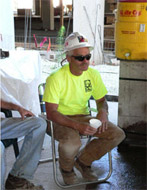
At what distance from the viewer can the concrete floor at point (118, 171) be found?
9.49 ft

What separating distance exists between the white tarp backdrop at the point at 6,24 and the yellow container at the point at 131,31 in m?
1.97

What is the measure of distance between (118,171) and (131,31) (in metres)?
1.55

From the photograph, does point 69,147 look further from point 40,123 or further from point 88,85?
point 88,85

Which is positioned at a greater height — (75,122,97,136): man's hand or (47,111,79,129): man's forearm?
(47,111,79,129): man's forearm

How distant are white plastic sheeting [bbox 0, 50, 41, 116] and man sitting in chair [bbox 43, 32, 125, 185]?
69cm

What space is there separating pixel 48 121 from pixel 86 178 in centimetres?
65

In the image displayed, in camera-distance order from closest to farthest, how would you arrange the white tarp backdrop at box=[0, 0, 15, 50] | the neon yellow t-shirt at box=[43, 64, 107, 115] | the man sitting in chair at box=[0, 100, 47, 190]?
the man sitting in chair at box=[0, 100, 47, 190], the neon yellow t-shirt at box=[43, 64, 107, 115], the white tarp backdrop at box=[0, 0, 15, 50]

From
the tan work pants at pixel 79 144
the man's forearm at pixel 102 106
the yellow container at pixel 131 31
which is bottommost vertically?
the tan work pants at pixel 79 144

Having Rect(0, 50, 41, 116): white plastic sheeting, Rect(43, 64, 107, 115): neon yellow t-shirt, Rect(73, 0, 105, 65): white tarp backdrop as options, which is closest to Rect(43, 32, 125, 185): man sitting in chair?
Rect(43, 64, 107, 115): neon yellow t-shirt

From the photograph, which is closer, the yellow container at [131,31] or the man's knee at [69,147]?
the man's knee at [69,147]

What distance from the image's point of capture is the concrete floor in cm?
289

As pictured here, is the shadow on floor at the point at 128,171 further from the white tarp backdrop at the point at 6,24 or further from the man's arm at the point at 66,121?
the white tarp backdrop at the point at 6,24

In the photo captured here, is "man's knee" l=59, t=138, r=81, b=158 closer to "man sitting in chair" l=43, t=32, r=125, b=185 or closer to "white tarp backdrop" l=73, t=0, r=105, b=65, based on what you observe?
"man sitting in chair" l=43, t=32, r=125, b=185

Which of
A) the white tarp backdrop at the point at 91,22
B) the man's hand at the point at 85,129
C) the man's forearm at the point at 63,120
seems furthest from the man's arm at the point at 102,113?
the white tarp backdrop at the point at 91,22
